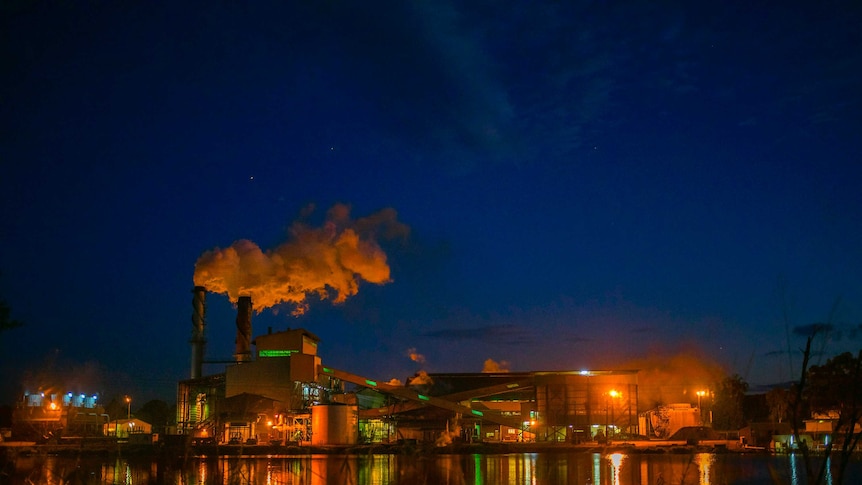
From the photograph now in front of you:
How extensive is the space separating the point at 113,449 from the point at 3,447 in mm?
17783

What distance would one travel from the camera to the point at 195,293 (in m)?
108

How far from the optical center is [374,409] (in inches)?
3666

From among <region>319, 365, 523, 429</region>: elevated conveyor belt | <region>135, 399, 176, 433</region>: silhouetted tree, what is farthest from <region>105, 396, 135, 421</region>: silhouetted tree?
<region>319, 365, 523, 429</region>: elevated conveyor belt

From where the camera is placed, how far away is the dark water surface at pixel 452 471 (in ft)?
132

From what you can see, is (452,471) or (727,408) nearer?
(452,471)

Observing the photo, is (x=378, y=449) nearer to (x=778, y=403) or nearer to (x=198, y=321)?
Answer: (x=198, y=321)

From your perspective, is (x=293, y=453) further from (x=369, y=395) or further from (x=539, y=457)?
(x=369, y=395)

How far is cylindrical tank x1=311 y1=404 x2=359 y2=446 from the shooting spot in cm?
8019

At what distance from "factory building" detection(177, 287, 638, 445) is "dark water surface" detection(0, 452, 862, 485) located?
861 inches

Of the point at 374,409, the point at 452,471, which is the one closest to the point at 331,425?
the point at 374,409

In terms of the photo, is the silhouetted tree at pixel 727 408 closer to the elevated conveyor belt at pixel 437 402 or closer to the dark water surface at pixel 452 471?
the elevated conveyor belt at pixel 437 402

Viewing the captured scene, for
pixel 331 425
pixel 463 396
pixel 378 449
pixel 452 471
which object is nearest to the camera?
pixel 452 471

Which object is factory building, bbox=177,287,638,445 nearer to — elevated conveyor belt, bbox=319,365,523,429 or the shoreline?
elevated conveyor belt, bbox=319,365,523,429

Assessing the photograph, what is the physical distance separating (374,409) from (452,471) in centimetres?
4608
